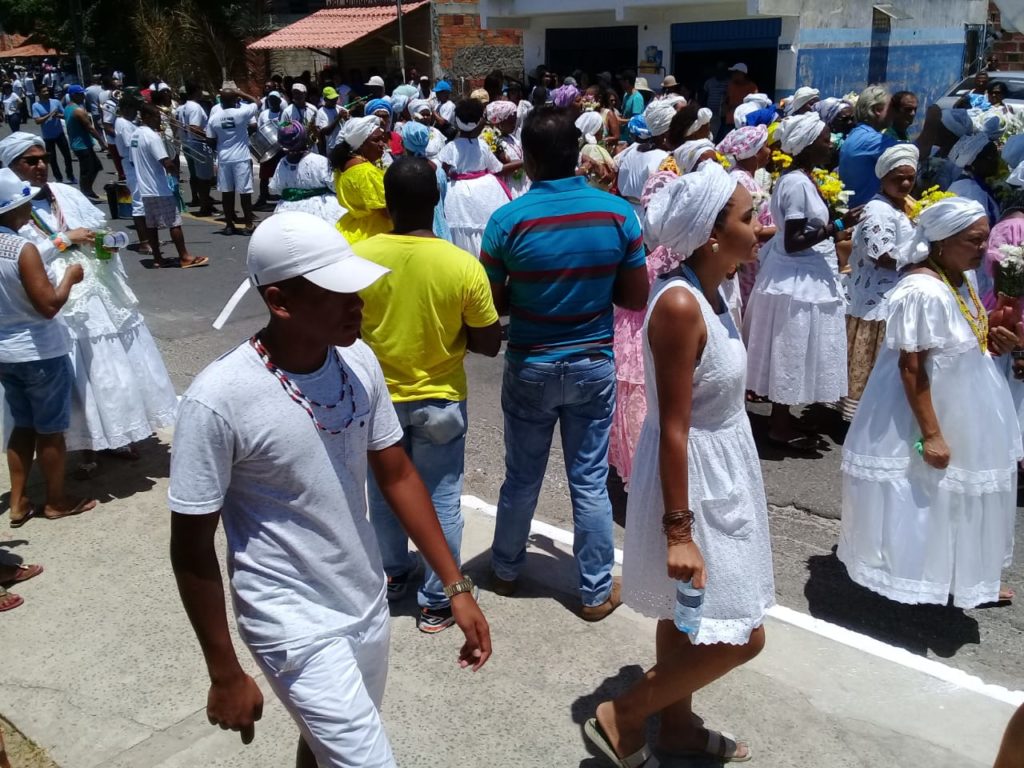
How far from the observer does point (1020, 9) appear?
2.29 meters

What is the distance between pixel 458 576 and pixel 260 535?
537mm

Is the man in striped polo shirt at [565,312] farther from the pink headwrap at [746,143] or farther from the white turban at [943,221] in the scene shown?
the pink headwrap at [746,143]

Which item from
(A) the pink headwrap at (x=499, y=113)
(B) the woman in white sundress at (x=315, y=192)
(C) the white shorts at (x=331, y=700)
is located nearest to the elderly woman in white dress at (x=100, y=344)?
(B) the woman in white sundress at (x=315, y=192)

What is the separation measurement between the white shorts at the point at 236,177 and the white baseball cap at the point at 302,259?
37.4 feet

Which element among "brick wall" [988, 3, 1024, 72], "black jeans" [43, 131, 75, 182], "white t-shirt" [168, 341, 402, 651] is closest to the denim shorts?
"white t-shirt" [168, 341, 402, 651]

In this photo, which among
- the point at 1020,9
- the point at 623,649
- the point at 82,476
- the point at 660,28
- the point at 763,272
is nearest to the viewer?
the point at 1020,9

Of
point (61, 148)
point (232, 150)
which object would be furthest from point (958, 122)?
point (61, 148)

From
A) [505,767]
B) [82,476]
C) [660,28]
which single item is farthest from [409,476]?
[660,28]

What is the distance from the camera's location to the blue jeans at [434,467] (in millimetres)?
3529

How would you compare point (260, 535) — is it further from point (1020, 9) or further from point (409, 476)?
point (1020, 9)

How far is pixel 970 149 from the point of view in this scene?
20.3ft

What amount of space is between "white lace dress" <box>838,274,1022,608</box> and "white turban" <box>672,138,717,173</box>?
8.72ft

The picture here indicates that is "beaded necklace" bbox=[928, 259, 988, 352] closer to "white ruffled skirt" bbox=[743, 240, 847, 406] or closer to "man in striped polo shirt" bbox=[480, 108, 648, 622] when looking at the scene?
"man in striped polo shirt" bbox=[480, 108, 648, 622]

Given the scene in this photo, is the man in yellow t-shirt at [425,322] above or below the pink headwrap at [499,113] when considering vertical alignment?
below
